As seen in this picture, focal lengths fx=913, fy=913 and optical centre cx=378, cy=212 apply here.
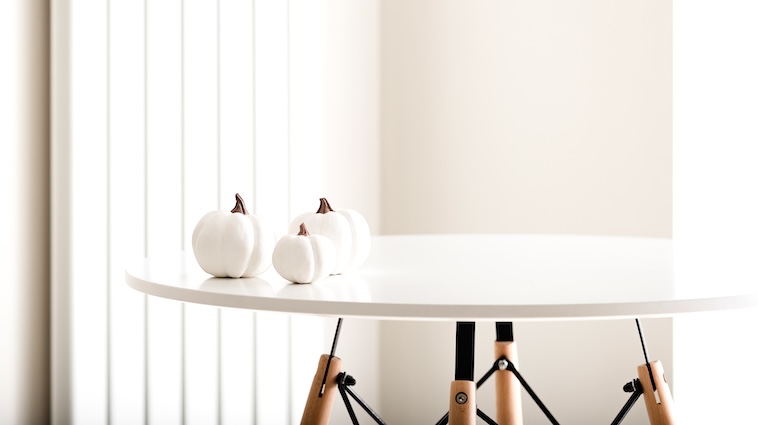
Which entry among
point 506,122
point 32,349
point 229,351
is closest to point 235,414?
point 229,351

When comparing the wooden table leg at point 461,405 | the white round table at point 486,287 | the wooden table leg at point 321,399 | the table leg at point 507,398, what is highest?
the white round table at point 486,287

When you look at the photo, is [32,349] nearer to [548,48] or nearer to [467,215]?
[467,215]

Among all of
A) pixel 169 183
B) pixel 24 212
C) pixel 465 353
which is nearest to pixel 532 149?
pixel 169 183

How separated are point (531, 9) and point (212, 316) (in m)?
1.44

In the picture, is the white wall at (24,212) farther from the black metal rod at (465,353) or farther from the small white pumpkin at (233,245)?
the black metal rod at (465,353)

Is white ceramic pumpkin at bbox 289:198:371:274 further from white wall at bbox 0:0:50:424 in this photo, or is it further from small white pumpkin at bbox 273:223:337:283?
white wall at bbox 0:0:50:424

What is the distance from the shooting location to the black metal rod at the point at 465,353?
1252mm

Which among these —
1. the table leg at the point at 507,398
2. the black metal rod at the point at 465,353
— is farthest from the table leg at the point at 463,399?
the table leg at the point at 507,398

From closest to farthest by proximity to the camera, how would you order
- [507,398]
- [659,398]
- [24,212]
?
[659,398]
[507,398]
[24,212]

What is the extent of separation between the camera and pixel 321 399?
58.7 inches

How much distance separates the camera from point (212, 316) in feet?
8.61

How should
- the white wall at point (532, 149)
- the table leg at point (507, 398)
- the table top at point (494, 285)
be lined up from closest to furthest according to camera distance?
1. the table top at point (494, 285)
2. the table leg at point (507, 398)
3. the white wall at point (532, 149)

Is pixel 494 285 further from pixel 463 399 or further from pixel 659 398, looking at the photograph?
pixel 659 398

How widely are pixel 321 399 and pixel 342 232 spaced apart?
371 millimetres
